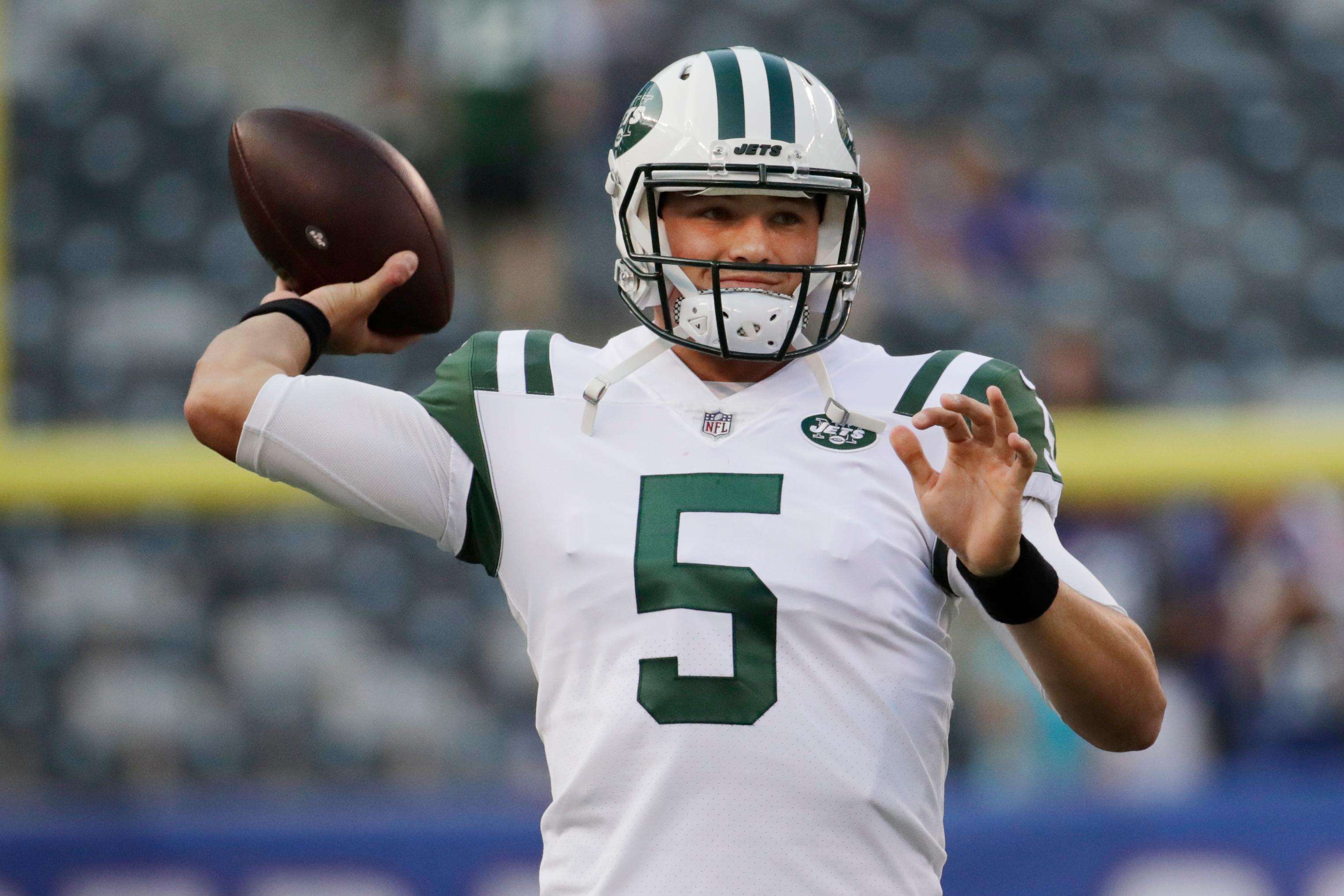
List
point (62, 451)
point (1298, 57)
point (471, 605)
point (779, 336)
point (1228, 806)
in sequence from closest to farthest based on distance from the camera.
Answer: point (779, 336), point (1228, 806), point (62, 451), point (471, 605), point (1298, 57)

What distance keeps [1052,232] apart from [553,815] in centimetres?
521

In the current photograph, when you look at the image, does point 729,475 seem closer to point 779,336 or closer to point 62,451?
point 779,336

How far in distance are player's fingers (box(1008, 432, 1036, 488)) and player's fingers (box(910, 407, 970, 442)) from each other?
0.17 feet

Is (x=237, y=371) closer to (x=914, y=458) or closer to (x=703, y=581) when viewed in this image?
(x=703, y=581)

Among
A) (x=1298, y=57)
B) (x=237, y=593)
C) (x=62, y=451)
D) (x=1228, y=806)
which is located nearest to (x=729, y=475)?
(x=1228, y=806)

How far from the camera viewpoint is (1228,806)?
4086mm

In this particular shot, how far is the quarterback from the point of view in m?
1.79

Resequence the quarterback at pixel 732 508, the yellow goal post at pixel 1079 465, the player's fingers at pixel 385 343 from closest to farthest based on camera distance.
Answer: the quarterback at pixel 732 508 → the player's fingers at pixel 385 343 → the yellow goal post at pixel 1079 465

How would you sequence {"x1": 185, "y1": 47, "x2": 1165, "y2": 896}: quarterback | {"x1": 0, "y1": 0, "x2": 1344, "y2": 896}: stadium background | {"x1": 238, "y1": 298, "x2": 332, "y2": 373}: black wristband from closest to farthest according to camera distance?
{"x1": 185, "y1": 47, "x2": 1165, "y2": 896}: quarterback → {"x1": 238, "y1": 298, "x2": 332, "y2": 373}: black wristband → {"x1": 0, "y1": 0, "x2": 1344, "y2": 896}: stadium background

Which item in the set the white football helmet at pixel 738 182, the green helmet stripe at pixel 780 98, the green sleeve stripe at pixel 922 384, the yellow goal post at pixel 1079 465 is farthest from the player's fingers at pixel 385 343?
the yellow goal post at pixel 1079 465

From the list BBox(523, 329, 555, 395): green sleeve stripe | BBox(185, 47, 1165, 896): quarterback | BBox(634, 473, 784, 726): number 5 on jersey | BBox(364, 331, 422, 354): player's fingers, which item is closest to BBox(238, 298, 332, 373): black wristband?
BBox(185, 47, 1165, 896): quarterback

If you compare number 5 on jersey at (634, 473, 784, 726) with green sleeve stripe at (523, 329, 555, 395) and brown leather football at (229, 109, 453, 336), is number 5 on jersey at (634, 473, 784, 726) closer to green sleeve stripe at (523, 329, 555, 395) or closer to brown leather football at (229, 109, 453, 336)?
green sleeve stripe at (523, 329, 555, 395)

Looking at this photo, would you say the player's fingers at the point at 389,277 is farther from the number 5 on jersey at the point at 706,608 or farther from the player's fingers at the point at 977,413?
the player's fingers at the point at 977,413

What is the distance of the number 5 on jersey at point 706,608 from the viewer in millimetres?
1808
